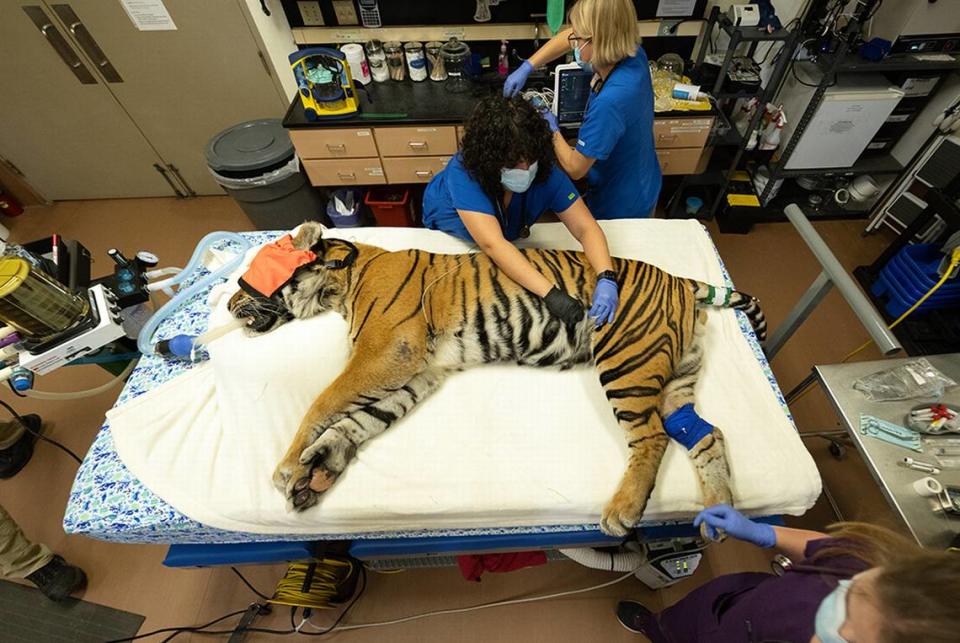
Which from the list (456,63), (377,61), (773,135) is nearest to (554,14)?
(456,63)

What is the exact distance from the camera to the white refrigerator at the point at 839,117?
8.95 feet

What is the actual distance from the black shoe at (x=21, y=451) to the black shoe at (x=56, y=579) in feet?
2.33

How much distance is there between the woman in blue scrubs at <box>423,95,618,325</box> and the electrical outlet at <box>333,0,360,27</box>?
1.81 m

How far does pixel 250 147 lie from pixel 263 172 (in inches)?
8.3

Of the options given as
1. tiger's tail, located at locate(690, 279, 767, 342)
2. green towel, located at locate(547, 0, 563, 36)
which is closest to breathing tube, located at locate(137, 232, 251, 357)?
tiger's tail, located at locate(690, 279, 767, 342)

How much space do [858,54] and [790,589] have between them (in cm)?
331

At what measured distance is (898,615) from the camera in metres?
0.71

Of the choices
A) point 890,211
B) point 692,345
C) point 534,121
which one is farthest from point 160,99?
point 890,211

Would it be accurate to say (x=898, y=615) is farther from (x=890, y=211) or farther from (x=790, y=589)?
(x=890, y=211)

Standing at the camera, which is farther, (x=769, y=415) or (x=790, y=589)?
(x=769, y=415)

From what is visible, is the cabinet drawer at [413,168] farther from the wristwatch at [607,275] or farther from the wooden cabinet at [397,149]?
the wristwatch at [607,275]

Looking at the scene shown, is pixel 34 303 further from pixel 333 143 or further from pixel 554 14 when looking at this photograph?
pixel 554 14

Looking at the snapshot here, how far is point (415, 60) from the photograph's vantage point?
2.81 m

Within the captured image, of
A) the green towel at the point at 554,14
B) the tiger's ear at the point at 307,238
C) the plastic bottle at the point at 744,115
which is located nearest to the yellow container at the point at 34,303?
the tiger's ear at the point at 307,238
